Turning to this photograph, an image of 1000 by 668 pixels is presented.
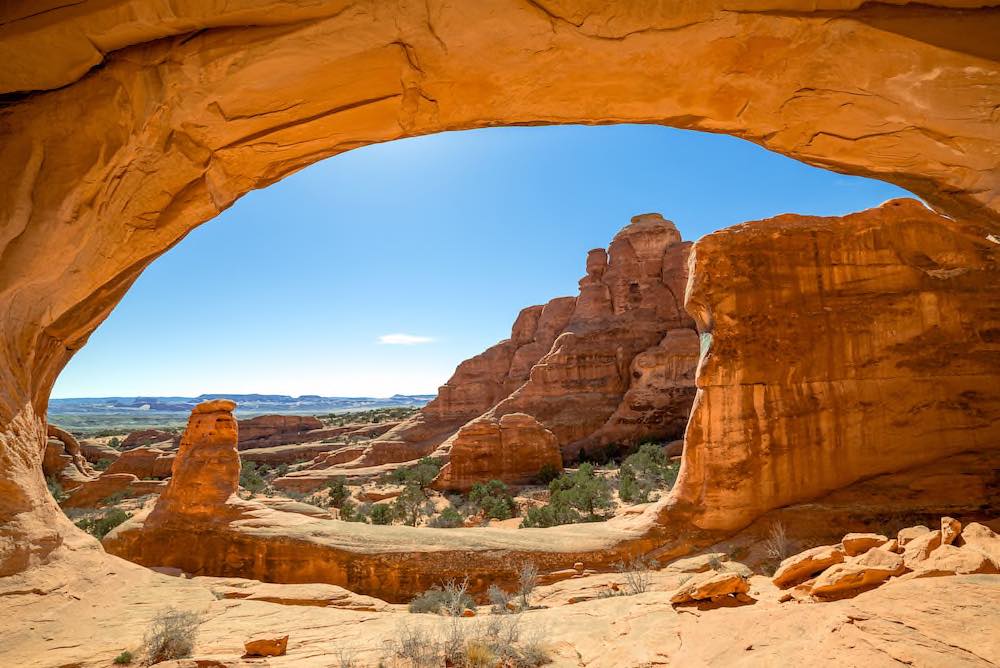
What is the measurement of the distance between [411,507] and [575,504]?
6.58m

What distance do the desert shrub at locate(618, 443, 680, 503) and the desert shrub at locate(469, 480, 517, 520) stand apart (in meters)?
4.62

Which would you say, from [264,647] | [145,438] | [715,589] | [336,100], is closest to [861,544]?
[715,589]

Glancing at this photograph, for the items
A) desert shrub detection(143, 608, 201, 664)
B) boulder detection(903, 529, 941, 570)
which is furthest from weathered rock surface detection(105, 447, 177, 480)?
boulder detection(903, 529, 941, 570)

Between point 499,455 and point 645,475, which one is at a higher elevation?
point 499,455

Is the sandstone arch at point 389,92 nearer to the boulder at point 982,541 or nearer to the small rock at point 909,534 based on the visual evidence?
the boulder at point 982,541

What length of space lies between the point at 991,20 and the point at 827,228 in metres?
10.4

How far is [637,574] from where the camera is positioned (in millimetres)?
8820

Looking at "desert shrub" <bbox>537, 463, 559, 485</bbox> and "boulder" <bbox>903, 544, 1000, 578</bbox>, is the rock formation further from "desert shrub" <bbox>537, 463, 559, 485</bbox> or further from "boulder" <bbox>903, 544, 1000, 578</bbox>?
"boulder" <bbox>903, 544, 1000, 578</bbox>

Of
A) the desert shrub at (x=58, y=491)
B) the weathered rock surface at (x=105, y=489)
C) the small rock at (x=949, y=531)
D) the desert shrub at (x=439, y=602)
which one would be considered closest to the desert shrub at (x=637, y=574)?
the desert shrub at (x=439, y=602)

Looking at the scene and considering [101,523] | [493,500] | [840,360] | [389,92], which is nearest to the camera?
[389,92]

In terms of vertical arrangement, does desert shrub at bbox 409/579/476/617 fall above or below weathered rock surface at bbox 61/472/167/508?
above

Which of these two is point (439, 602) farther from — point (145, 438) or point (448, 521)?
point (145, 438)

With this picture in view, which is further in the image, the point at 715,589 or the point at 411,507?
the point at 411,507

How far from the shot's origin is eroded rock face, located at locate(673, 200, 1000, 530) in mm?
10383
